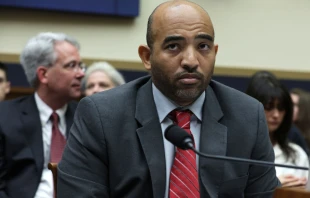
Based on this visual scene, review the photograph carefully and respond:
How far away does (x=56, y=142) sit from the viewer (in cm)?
392

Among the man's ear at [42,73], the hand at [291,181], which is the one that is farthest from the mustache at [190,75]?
the man's ear at [42,73]

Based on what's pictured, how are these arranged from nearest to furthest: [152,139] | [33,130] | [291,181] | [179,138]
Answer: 1. [179,138]
2. [152,139]
3. [291,181]
4. [33,130]

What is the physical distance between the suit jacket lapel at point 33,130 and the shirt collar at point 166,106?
1.39m

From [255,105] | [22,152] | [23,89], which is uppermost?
[255,105]

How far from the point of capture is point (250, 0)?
20.6 ft

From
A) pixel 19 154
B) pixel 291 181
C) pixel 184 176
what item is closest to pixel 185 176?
pixel 184 176

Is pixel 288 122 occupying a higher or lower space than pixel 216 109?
lower

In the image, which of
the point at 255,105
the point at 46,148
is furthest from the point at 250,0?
the point at 255,105

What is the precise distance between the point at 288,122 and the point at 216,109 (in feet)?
6.00

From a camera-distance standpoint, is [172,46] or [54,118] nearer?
[172,46]

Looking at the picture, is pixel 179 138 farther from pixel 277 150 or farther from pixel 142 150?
pixel 277 150

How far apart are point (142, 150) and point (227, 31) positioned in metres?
3.95

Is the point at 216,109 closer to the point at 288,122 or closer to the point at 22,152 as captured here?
the point at 22,152

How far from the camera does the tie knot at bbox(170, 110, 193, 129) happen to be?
8.07 feet
